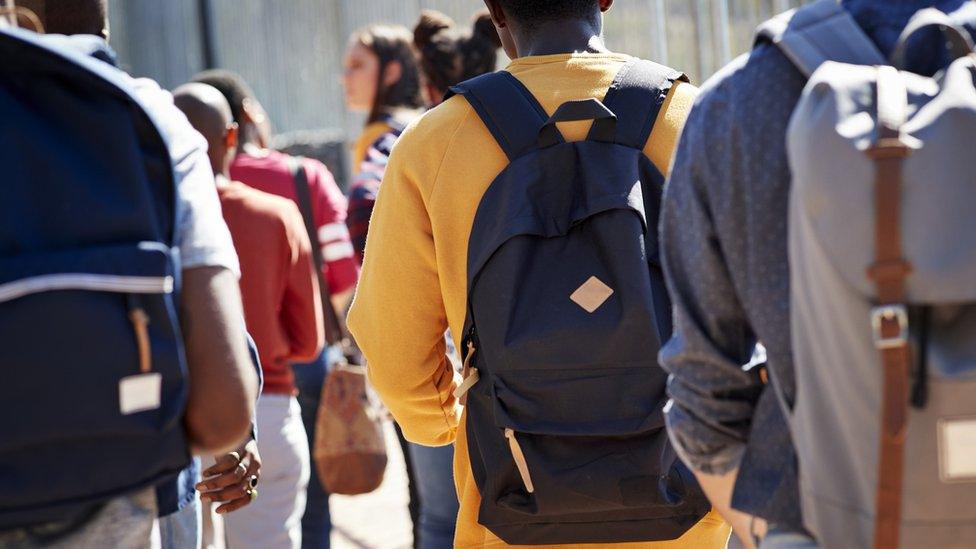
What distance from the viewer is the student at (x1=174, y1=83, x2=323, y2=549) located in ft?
15.6

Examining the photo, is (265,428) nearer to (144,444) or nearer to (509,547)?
(509,547)

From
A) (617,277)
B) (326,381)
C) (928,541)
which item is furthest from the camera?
(326,381)

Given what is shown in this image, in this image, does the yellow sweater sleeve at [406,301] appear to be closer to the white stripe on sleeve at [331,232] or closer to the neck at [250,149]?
the white stripe on sleeve at [331,232]

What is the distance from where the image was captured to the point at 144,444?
2217 mm

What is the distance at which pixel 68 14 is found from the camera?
3107mm

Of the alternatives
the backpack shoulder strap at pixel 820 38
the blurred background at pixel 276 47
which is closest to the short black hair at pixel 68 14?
the backpack shoulder strap at pixel 820 38

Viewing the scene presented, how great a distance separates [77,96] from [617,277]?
1120 millimetres

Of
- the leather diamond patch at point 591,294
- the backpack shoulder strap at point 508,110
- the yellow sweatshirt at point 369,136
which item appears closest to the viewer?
the leather diamond patch at point 591,294

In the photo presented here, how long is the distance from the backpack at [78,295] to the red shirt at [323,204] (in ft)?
10.8

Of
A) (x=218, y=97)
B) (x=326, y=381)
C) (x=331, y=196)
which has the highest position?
(x=218, y=97)

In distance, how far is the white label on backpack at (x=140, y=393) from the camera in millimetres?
2170

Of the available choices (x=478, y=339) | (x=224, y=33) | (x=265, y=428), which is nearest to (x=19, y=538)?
(x=478, y=339)

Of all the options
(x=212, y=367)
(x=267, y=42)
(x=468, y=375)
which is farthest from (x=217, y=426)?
(x=267, y=42)

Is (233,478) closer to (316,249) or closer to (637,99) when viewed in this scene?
(637,99)
